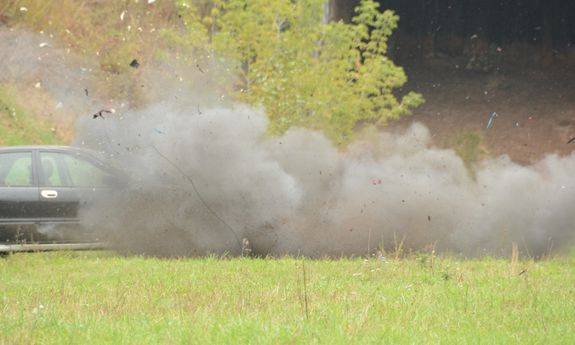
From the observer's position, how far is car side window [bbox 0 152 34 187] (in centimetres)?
1380

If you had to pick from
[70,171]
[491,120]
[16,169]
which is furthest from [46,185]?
[491,120]

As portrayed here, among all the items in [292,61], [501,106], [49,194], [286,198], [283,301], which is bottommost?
[283,301]

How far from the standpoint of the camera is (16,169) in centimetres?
1395

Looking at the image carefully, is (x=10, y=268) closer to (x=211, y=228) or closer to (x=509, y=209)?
(x=211, y=228)

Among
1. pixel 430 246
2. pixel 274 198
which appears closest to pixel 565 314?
pixel 430 246

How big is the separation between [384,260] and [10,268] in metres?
4.39

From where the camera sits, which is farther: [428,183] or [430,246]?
[428,183]

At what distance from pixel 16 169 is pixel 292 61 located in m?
8.40

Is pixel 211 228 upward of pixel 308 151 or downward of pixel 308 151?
downward

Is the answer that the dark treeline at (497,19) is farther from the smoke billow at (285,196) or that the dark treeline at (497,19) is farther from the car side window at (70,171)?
the car side window at (70,171)

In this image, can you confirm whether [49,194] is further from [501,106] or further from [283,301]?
[501,106]

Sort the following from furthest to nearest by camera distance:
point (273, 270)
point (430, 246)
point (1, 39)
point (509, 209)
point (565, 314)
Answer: point (1, 39) → point (509, 209) → point (430, 246) → point (273, 270) → point (565, 314)

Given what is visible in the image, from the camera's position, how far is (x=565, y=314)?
889 cm

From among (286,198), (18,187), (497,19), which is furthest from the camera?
(497,19)
